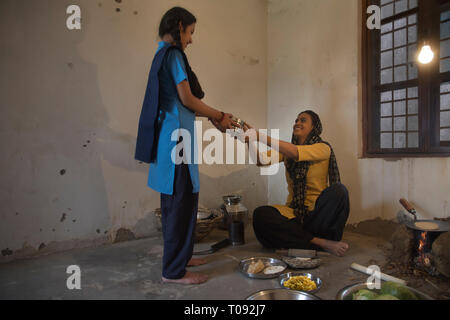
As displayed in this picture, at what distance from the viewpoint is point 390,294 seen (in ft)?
4.71

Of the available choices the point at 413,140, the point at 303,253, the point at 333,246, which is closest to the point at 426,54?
the point at 413,140

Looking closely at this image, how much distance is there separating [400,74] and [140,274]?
2.88 metres

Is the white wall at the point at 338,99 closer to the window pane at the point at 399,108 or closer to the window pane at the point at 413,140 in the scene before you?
the window pane at the point at 413,140

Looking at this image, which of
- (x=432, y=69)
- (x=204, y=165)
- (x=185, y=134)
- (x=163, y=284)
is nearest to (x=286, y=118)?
(x=204, y=165)

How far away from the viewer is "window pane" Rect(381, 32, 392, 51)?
287cm

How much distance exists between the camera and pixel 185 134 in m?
1.78

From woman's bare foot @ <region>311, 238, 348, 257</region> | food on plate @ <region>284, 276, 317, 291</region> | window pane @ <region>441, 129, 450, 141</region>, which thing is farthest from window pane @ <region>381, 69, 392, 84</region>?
food on plate @ <region>284, 276, 317, 291</region>

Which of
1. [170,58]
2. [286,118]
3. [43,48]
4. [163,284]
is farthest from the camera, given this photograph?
[286,118]

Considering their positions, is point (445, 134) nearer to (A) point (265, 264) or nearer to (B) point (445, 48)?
(B) point (445, 48)

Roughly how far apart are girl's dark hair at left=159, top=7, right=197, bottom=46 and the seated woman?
864 mm

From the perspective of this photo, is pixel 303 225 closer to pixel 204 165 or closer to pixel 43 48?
pixel 204 165

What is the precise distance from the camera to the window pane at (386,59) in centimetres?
288

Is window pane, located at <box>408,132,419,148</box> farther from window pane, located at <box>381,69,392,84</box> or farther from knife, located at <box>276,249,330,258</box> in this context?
knife, located at <box>276,249,330,258</box>

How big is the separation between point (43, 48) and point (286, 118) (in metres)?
2.59
